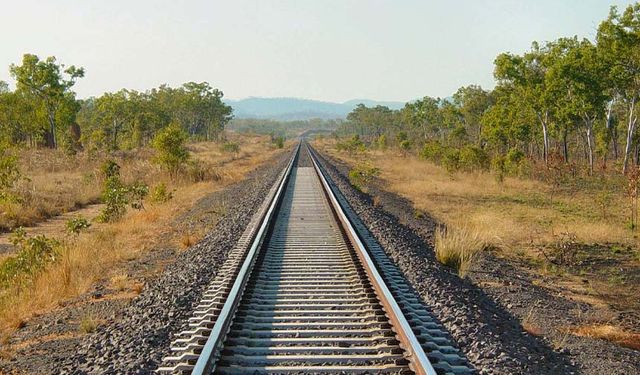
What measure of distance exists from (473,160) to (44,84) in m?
35.4

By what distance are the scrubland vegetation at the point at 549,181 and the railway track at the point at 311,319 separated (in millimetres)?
2589

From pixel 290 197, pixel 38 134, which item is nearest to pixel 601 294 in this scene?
pixel 290 197

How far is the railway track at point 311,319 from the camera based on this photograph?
468 centimetres

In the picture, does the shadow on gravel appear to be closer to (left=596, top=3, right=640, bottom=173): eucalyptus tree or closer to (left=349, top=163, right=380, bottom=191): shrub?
(left=349, top=163, right=380, bottom=191): shrub

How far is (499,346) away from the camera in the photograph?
207 inches

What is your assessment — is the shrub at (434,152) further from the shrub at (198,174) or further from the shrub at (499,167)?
the shrub at (198,174)

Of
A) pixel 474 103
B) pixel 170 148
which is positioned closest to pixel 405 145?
pixel 474 103

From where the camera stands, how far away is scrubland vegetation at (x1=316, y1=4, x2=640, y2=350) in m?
10.6

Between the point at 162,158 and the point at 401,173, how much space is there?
50.0 feet

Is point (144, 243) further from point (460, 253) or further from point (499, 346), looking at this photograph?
point (499, 346)

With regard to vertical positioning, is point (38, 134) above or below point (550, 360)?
above

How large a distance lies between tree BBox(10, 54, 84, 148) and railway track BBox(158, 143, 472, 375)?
42.5 metres

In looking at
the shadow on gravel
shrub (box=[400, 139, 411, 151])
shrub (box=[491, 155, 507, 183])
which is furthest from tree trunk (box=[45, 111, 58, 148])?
the shadow on gravel

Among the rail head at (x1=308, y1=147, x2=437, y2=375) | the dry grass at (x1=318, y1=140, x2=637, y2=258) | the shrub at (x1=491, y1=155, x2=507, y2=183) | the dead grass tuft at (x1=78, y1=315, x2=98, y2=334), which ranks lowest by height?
the dry grass at (x1=318, y1=140, x2=637, y2=258)
